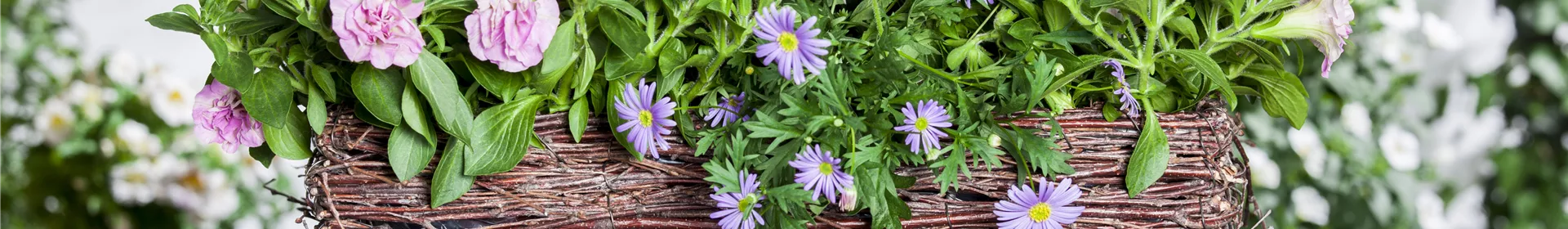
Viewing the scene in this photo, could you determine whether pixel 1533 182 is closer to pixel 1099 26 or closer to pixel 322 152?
pixel 1099 26

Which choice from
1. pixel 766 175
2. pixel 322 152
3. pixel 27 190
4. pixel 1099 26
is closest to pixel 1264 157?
pixel 1099 26

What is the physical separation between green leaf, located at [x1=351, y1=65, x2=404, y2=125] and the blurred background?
1.04 m

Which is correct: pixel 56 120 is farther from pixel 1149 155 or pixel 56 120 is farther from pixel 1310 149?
pixel 1310 149

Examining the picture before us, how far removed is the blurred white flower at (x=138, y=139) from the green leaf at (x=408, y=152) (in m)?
1.12

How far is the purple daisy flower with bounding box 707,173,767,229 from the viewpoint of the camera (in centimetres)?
58

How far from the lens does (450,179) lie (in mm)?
618

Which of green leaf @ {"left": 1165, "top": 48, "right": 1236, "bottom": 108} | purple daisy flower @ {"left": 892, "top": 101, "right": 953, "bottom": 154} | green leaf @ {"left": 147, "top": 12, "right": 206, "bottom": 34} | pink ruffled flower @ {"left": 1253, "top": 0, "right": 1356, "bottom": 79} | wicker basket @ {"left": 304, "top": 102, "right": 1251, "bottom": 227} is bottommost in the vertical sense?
wicker basket @ {"left": 304, "top": 102, "right": 1251, "bottom": 227}

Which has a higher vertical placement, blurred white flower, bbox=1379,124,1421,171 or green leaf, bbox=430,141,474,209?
green leaf, bbox=430,141,474,209

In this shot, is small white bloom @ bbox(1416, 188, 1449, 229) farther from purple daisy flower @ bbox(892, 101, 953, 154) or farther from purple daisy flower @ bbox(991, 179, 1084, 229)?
purple daisy flower @ bbox(892, 101, 953, 154)

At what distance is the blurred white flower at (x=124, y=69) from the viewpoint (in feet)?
4.91

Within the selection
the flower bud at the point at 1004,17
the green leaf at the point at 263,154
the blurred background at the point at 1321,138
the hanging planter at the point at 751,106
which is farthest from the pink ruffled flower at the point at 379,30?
the blurred background at the point at 1321,138

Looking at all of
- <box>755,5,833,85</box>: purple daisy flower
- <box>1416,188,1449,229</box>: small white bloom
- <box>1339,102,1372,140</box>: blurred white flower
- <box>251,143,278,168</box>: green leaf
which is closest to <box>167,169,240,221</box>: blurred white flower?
<box>251,143,278,168</box>: green leaf

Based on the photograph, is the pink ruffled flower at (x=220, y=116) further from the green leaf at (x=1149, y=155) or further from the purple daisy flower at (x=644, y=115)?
the green leaf at (x=1149, y=155)

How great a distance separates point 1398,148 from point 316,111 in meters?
1.30
